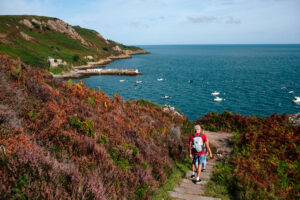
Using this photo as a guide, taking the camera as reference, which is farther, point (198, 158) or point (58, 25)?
point (58, 25)

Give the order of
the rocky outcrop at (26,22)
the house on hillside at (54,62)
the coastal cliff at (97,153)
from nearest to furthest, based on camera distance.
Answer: the coastal cliff at (97,153), the house on hillside at (54,62), the rocky outcrop at (26,22)

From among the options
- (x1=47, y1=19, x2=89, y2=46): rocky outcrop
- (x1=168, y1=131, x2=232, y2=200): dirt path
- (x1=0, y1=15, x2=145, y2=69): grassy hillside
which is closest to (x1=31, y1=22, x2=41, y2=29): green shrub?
(x1=0, y1=15, x2=145, y2=69): grassy hillside

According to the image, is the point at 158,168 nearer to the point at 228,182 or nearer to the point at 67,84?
the point at 228,182

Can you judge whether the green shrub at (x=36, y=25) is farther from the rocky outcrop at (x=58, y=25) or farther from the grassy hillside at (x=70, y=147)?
the grassy hillside at (x=70, y=147)

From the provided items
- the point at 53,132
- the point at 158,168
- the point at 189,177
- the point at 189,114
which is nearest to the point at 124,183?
the point at 158,168

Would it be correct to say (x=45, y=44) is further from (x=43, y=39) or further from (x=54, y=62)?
(x=54, y=62)

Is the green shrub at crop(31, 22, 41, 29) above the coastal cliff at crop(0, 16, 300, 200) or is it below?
above

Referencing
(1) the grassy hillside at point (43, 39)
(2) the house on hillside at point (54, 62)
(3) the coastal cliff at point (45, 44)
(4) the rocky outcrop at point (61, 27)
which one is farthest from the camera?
(4) the rocky outcrop at point (61, 27)

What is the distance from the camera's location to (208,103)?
4112 cm

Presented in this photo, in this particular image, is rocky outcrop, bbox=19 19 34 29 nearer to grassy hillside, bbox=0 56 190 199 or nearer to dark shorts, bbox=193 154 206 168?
grassy hillside, bbox=0 56 190 199

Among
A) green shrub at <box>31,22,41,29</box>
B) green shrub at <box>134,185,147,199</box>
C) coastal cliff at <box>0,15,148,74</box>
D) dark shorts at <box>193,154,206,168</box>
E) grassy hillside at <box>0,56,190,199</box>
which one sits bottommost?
dark shorts at <box>193,154,206,168</box>

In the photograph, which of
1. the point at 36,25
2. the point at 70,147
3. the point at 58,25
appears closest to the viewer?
the point at 70,147

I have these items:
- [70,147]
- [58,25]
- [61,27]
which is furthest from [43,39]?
[70,147]

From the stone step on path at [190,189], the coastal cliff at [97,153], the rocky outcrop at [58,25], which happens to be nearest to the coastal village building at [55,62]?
the rocky outcrop at [58,25]
